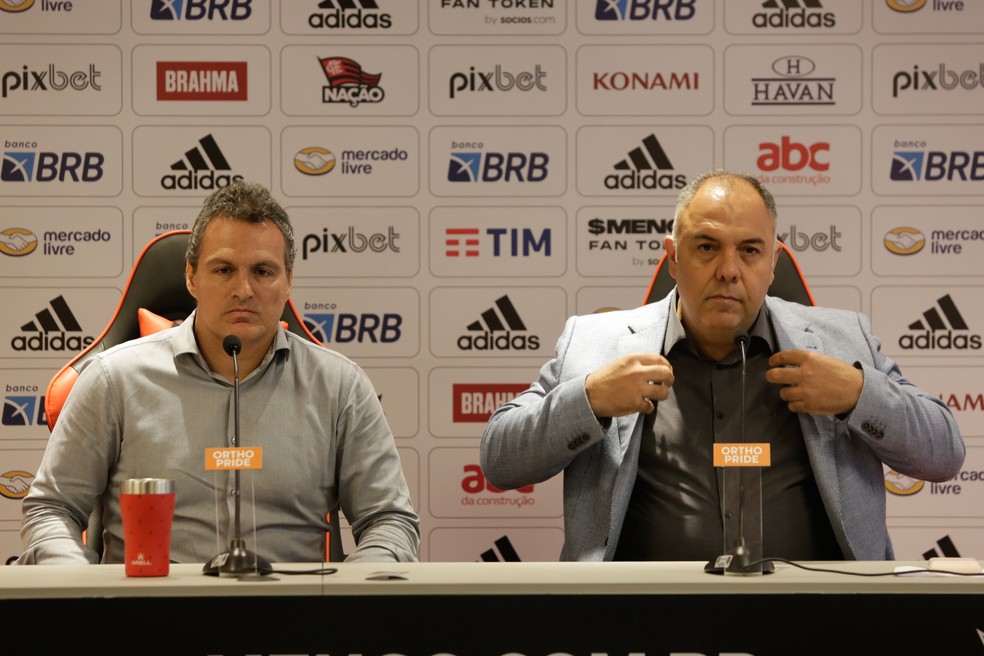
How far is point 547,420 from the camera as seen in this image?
2373mm

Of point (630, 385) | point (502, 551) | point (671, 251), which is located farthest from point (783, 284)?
point (502, 551)

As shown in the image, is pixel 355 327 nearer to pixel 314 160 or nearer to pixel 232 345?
pixel 314 160

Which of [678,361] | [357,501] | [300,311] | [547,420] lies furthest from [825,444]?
[300,311]

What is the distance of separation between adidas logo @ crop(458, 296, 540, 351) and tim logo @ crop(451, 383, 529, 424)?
0.15 meters

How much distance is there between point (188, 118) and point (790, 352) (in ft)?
8.71

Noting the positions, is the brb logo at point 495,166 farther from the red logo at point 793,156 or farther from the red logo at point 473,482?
the red logo at point 473,482

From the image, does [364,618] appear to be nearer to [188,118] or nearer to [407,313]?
[407,313]

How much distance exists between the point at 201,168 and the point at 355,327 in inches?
34.5

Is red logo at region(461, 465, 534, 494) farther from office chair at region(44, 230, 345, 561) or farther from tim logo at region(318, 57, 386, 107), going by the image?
tim logo at region(318, 57, 386, 107)

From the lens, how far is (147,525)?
1.69 metres

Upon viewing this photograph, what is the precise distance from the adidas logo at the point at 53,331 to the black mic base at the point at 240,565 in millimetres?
2505

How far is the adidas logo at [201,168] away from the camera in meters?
3.91

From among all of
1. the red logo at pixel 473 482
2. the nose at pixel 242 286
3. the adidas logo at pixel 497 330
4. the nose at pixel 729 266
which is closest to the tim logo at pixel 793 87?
the adidas logo at pixel 497 330

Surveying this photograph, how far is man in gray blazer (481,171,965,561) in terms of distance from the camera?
7.49 feet
